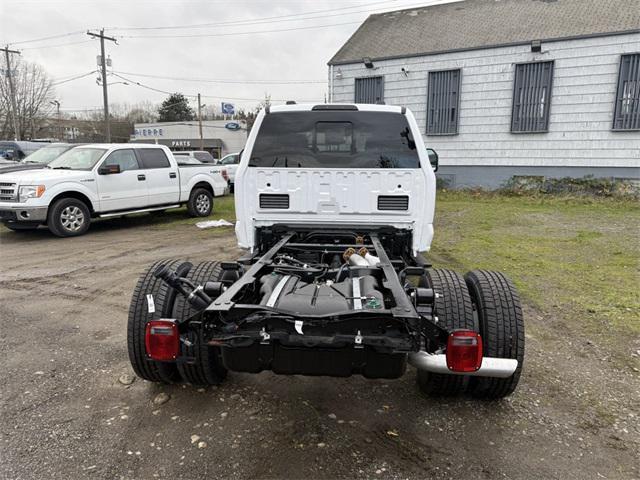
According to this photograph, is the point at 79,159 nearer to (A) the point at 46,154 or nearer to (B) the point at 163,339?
(A) the point at 46,154

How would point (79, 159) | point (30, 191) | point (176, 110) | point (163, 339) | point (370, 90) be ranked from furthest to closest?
point (176, 110), point (370, 90), point (79, 159), point (30, 191), point (163, 339)

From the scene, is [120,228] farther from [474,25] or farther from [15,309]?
[474,25]

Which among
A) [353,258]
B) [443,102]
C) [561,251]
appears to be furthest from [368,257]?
[443,102]

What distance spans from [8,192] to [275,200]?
6541 millimetres

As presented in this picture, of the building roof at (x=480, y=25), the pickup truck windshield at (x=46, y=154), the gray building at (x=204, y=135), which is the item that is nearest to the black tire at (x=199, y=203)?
the pickup truck windshield at (x=46, y=154)

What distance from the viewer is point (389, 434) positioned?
277cm

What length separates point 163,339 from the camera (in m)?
2.47

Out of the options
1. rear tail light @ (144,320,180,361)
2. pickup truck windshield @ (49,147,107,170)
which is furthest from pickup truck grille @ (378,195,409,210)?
pickup truck windshield @ (49,147,107,170)

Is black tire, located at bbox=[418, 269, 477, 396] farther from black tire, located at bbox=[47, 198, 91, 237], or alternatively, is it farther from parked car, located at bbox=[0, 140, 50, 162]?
parked car, located at bbox=[0, 140, 50, 162]

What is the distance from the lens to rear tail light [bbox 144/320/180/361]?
8.07ft

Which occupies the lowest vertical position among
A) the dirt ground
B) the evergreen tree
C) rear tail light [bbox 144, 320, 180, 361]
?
the dirt ground

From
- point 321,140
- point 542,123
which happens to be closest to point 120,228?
point 321,140

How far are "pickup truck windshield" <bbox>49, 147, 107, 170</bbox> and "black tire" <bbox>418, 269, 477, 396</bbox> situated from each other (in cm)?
858

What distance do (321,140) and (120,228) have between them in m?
7.19
